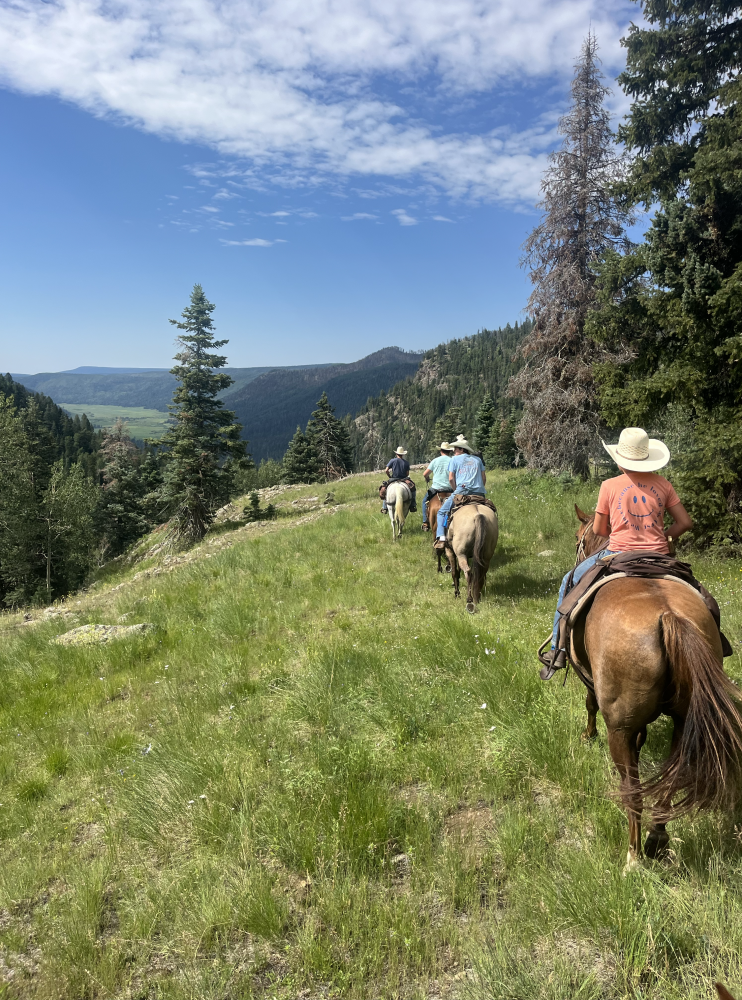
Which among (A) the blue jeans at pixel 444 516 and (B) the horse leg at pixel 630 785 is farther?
(A) the blue jeans at pixel 444 516

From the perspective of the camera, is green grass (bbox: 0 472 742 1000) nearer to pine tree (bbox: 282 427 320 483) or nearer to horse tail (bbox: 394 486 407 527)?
horse tail (bbox: 394 486 407 527)

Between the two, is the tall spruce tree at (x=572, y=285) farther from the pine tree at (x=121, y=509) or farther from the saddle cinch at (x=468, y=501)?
the pine tree at (x=121, y=509)

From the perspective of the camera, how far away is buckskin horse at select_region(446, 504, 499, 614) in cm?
820

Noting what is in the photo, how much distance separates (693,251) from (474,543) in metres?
6.46

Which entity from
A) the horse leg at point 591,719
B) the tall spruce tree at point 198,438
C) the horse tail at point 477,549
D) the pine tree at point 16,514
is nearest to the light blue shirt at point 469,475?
the horse tail at point 477,549

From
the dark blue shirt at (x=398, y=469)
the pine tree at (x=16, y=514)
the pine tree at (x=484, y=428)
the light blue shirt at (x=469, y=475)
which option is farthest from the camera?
the pine tree at (x=484, y=428)

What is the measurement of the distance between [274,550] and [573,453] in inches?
439

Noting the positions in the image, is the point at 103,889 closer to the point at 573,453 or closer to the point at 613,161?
the point at 573,453

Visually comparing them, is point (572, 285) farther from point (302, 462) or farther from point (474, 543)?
point (302, 462)

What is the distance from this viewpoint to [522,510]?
50.6 ft

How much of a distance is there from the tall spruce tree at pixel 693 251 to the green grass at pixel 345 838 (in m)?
3.32

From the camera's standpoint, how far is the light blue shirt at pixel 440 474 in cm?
1032

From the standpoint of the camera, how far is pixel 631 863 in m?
2.99

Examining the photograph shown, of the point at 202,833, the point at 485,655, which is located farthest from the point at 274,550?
the point at 202,833
